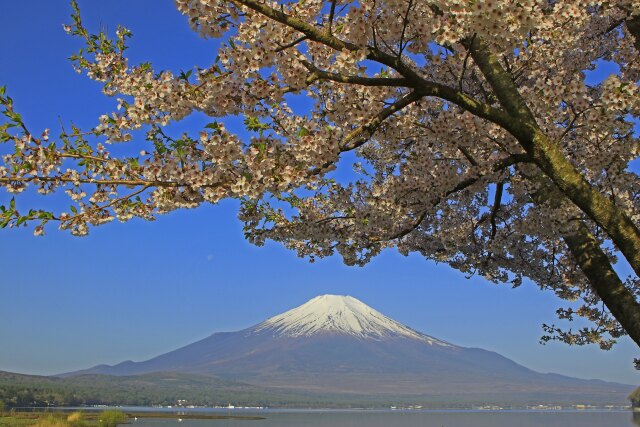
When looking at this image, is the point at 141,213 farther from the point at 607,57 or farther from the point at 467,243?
the point at 607,57

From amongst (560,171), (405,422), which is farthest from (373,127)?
(405,422)

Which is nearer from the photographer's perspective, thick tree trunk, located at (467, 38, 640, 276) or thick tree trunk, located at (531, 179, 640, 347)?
thick tree trunk, located at (467, 38, 640, 276)

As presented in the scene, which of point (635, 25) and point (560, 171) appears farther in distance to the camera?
point (635, 25)

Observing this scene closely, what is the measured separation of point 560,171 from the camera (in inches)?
298

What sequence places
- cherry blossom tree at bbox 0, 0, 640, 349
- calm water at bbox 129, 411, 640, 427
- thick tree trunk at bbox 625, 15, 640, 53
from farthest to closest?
calm water at bbox 129, 411, 640, 427 < thick tree trunk at bbox 625, 15, 640, 53 < cherry blossom tree at bbox 0, 0, 640, 349

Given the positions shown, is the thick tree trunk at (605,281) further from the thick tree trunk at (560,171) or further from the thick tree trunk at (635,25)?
the thick tree trunk at (635,25)

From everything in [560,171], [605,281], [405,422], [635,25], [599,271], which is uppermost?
[635,25]

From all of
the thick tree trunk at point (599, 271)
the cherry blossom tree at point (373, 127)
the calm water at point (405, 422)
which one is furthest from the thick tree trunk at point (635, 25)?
the calm water at point (405, 422)

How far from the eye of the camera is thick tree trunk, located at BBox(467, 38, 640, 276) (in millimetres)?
7531

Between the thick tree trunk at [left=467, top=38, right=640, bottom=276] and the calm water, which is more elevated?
the thick tree trunk at [left=467, top=38, right=640, bottom=276]

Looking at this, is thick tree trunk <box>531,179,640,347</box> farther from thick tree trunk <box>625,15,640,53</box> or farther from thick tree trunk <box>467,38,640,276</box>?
thick tree trunk <box>625,15,640,53</box>

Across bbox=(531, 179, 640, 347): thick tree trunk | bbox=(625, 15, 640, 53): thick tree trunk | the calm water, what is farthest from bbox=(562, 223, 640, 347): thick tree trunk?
the calm water

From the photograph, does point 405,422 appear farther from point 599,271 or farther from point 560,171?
point 560,171

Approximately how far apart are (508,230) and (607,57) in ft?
13.1
